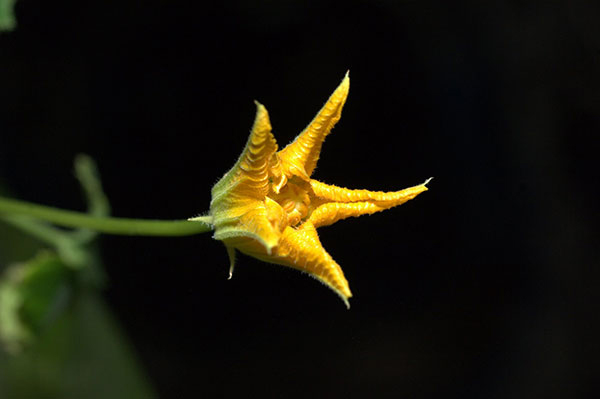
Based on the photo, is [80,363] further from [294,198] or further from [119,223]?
[294,198]

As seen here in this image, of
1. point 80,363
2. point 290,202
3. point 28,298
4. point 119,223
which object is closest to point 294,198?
point 290,202

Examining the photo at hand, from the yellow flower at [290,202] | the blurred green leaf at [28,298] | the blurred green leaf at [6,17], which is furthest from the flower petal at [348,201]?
the blurred green leaf at [28,298]

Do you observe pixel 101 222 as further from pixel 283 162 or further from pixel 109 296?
pixel 109 296

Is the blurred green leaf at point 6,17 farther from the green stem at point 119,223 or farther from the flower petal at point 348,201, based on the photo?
the flower petal at point 348,201

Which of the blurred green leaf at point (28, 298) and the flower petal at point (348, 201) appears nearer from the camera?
the flower petal at point (348, 201)

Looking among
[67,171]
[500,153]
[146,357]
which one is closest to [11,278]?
[67,171]

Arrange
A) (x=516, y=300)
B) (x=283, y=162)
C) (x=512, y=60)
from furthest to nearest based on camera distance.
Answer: (x=516, y=300), (x=512, y=60), (x=283, y=162)
